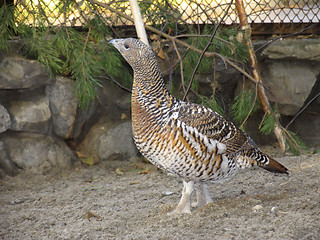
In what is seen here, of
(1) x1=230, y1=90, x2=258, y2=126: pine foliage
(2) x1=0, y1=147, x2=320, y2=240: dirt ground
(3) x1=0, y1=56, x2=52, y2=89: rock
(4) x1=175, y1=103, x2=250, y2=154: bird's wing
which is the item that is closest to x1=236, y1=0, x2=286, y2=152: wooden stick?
(1) x1=230, y1=90, x2=258, y2=126: pine foliage

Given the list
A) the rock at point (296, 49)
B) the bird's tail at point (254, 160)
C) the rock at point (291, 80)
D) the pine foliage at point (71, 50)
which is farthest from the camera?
the rock at point (291, 80)

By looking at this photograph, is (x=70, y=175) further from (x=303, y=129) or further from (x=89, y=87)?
(x=303, y=129)

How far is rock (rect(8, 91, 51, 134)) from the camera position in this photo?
5.02m

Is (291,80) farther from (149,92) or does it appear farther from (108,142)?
(149,92)

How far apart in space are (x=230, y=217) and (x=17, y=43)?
125 inches

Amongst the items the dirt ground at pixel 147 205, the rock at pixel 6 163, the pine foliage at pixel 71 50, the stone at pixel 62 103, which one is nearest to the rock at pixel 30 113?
the stone at pixel 62 103

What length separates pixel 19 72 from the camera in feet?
16.2

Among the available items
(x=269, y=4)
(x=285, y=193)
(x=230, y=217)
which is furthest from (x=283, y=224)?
(x=269, y=4)

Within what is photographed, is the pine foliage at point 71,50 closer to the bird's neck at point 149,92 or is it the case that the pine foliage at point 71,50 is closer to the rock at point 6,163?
the rock at point 6,163

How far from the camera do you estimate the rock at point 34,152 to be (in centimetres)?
502

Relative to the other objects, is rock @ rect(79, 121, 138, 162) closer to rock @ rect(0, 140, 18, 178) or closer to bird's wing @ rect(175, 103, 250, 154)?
rock @ rect(0, 140, 18, 178)

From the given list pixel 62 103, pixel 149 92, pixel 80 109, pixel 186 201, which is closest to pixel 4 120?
pixel 62 103

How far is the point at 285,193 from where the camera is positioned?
395 centimetres

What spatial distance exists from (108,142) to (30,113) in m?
1.03
